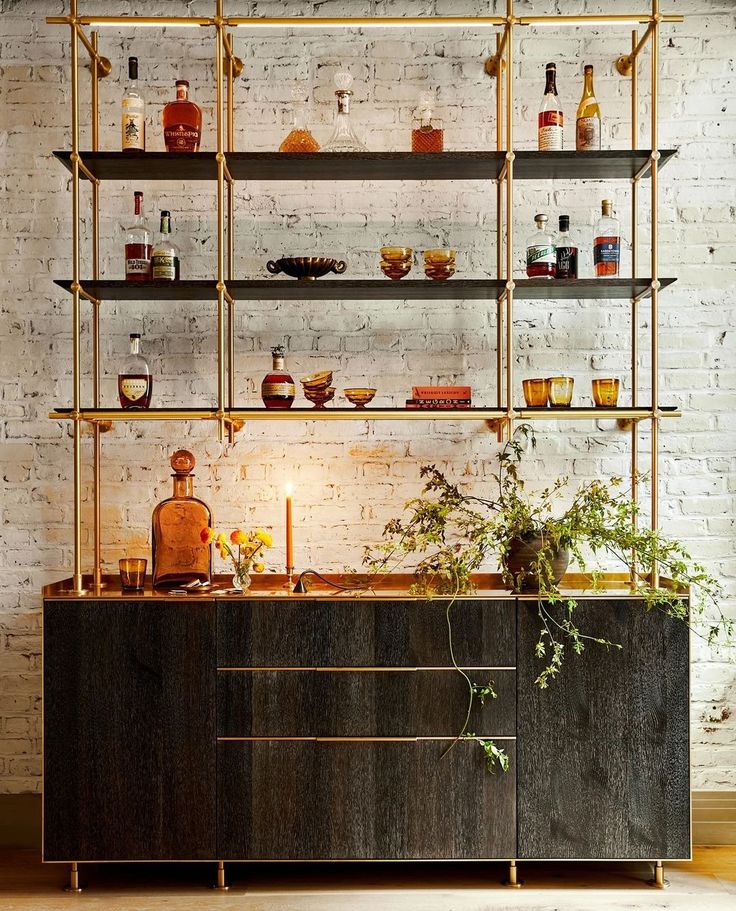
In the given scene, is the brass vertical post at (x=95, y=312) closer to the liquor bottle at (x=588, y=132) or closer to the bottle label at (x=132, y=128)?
the bottle label at (x=132, y=128)

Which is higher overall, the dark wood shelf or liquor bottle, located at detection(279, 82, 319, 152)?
liquor bottle, located at detection(279, 82, 319, 152)

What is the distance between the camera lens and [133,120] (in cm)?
262

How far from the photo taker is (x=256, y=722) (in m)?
2.39

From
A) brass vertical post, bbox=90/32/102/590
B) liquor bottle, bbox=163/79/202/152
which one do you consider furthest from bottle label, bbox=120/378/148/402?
liquor bottle, bbox=163/79/202/152

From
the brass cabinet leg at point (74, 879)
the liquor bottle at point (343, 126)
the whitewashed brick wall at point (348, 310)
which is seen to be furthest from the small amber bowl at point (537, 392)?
the brass cabinet leg at point (74, 879)

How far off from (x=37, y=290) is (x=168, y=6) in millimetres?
1030

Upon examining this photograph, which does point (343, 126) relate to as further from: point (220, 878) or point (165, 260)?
point (220, 878)

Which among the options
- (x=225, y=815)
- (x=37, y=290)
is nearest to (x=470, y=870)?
(x=225, y=815)

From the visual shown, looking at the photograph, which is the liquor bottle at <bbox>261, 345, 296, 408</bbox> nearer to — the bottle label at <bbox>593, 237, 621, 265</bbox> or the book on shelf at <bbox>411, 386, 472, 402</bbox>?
the book on shelf at <bbox>411, 386, 472, 402</bbox>

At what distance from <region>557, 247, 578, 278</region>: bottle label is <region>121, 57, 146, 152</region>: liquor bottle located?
1275 millimetres

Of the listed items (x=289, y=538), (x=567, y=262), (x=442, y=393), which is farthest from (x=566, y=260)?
(x=289, y=538)

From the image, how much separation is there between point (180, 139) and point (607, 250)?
1317 millimetres

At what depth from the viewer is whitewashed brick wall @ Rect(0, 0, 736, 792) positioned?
287 centimetres

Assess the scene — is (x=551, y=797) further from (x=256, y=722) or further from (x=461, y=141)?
(x=461, y=141)
